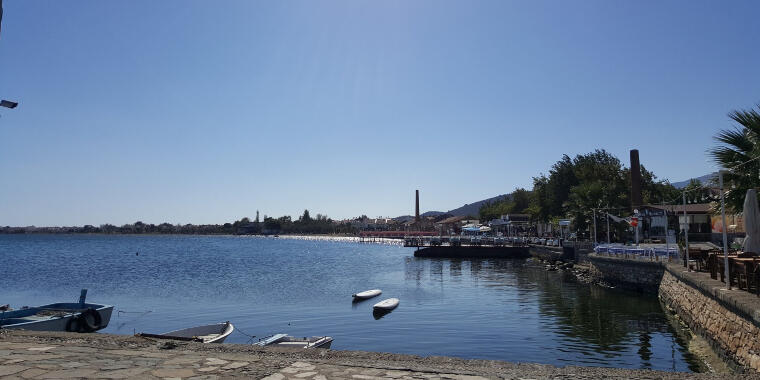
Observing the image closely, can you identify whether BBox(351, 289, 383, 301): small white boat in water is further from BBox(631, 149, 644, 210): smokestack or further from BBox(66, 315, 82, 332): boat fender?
BBox(631, 149, 644, 210): smokestack

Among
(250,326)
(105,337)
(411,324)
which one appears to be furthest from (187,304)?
(105,337)

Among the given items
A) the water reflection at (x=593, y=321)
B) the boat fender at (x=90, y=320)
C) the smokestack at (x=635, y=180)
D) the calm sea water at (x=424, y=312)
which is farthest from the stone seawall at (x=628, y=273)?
the smokestack at (x=635, y=180)

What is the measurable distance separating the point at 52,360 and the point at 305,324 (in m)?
15.5

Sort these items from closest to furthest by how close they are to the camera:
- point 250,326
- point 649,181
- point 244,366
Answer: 1. point 244,366
2. point 250,326
3. point 649,181

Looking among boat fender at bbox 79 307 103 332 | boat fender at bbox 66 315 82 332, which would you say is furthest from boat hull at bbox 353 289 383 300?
boat fender at bbox 66 315 82 332

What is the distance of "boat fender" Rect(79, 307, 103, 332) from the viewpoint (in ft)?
61.3

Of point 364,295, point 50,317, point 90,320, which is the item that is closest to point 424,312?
point 364,295

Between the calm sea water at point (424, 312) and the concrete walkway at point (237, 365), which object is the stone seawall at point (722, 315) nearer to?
the calm sea water at point (424, 312)

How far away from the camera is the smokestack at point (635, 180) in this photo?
6106 centimetres

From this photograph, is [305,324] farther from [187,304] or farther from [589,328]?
[589,328]

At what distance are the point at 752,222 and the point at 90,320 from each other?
74.1 ft

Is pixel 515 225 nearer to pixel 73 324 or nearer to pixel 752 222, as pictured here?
pixel 752 222

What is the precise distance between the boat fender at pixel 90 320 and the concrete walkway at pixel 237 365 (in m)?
11.3

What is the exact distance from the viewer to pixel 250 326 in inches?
862
